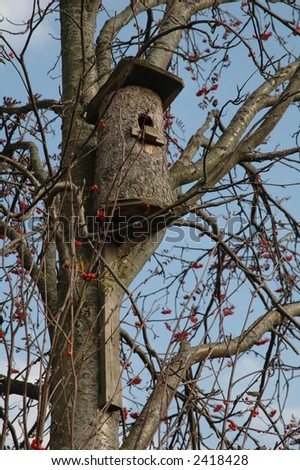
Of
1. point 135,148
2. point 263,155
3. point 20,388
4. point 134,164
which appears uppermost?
point 263,155

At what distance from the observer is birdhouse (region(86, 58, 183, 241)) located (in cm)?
411

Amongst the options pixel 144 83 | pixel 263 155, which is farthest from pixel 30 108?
pixel 263 155

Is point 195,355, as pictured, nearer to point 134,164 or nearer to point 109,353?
point 109,353

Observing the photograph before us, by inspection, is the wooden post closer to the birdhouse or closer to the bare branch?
the birdhouse

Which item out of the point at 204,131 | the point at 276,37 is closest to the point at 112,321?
the point at 204,131

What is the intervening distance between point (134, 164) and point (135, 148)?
0.13m

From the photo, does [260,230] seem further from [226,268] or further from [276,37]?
[276,37]

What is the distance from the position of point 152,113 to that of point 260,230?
1470mm

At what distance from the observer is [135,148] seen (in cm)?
433

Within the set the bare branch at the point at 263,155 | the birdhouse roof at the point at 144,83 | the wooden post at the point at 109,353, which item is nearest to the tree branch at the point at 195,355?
the wooden post at the point at 109,353

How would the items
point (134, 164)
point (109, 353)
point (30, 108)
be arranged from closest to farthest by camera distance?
point (109, 353) → point (134, 164) → point (30, 108)

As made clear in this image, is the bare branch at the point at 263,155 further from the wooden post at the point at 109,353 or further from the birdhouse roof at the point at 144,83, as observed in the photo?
the wooden post at the point at 109,353

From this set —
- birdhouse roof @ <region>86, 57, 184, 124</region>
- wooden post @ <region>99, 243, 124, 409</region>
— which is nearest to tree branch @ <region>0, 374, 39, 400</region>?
wooden post @ <region>99, 243, 124, 409</region>

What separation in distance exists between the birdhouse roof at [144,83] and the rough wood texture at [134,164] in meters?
0.04
